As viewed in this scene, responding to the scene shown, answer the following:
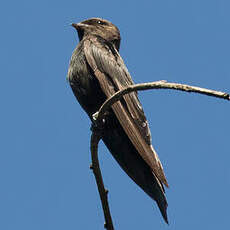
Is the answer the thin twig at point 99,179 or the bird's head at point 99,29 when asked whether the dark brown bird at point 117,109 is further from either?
the thin twig at point 99,179

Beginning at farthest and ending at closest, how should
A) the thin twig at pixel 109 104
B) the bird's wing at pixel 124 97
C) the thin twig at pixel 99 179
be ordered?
the bird's wing at pixel 124 97
the thin twig at pixel 99 179
the thin twig at pixel 109 104

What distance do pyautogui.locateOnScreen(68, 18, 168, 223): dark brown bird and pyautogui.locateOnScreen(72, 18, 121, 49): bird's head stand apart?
85 mm

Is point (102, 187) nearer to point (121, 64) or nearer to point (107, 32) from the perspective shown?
point (121, 64)

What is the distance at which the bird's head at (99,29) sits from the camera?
8.23m

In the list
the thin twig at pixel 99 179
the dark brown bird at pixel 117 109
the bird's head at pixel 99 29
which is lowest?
the thin twig at pixel 99 179

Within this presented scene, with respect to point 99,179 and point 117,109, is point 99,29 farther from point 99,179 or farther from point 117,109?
point 99,179

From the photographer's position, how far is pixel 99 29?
326 inches

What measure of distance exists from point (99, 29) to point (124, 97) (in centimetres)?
172

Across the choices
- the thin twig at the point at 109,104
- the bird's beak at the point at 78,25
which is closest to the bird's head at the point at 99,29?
the bird's beak at the point at 78,25

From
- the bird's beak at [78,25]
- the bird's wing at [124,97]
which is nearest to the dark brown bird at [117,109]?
the bird's wing at [124,97]

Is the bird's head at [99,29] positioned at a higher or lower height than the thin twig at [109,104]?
higher

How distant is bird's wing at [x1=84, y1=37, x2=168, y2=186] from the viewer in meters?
6.41

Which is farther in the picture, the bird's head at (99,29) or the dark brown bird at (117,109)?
the bird's head at (99,29)

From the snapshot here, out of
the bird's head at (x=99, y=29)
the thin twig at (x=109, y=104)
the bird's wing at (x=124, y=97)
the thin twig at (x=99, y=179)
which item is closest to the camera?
the thin twig at (x=109, y=104)
